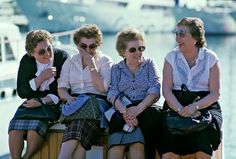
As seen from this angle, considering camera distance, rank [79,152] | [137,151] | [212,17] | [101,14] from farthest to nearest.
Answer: [212,17]
[101,14]
[79,152]
[137,151]

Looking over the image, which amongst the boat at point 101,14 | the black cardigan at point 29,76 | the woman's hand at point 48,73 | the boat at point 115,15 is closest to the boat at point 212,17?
the boat at point 115,15

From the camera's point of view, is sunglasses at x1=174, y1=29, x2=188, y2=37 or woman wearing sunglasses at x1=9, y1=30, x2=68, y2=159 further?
woman wearing sunglasses at x1=9, y1=30, x2=68, y2=159

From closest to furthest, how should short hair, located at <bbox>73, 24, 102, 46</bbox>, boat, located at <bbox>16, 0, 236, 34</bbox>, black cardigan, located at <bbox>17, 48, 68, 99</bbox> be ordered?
short hair, located at <bbox>73, 24, 102, 46</bbox>, black cardigan, located at <bbox>17, 48, 68, 99</bbox>, boat, located at <bbox>16, 0, 236, 34</bbox>

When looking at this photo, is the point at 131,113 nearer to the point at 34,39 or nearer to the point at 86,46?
the point at 86,46

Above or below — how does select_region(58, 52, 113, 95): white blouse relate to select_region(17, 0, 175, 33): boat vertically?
above

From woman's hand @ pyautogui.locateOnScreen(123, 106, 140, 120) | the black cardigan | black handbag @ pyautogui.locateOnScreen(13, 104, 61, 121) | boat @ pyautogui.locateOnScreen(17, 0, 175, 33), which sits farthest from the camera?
boat @ pyautogui.locateOnScreen(17, 0, 175, 33)

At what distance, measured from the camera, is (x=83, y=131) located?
6.05 meters

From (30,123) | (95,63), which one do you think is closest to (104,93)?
(95,63)

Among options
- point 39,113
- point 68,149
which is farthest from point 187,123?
point 39,113

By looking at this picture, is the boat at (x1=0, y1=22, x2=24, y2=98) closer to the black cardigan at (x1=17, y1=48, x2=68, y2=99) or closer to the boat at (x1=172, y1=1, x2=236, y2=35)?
the black cardigan at (x1=17, y1=48, x2=68, y2=99)

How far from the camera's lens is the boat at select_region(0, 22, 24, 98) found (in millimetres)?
→ 13086

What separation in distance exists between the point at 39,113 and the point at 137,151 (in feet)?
3.73

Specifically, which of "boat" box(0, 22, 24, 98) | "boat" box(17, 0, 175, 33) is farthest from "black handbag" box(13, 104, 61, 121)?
"boat" box(17, 0, 175, 33)

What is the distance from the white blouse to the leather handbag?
24 cm
